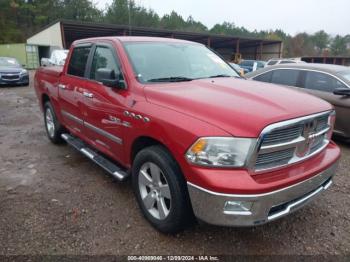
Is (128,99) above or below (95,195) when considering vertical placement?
above

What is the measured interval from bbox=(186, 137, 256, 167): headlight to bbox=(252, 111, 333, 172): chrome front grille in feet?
0.31

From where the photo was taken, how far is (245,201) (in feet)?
7.50

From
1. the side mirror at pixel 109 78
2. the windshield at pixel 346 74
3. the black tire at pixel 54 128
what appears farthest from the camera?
the windshield at pixel 346 74

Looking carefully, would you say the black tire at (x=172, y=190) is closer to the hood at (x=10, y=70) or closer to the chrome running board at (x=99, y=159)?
the chrome running board at (x=99, y=159)

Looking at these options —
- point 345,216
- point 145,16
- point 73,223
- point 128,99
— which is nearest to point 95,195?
point 73,223

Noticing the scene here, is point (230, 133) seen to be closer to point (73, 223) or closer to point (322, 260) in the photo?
point (322, 260)

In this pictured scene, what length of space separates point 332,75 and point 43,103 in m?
5.74

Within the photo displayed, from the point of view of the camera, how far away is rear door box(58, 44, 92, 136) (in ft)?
14.1

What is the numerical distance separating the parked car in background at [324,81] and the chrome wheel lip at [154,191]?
4400 mm

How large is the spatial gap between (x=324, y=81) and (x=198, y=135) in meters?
4.89

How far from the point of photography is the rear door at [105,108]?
3.33 m

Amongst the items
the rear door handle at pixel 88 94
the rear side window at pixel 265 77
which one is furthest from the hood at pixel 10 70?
the rear door handle at pixel 88 94

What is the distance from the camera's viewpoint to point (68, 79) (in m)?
4.66

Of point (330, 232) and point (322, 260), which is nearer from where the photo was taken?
point (322, 260)
